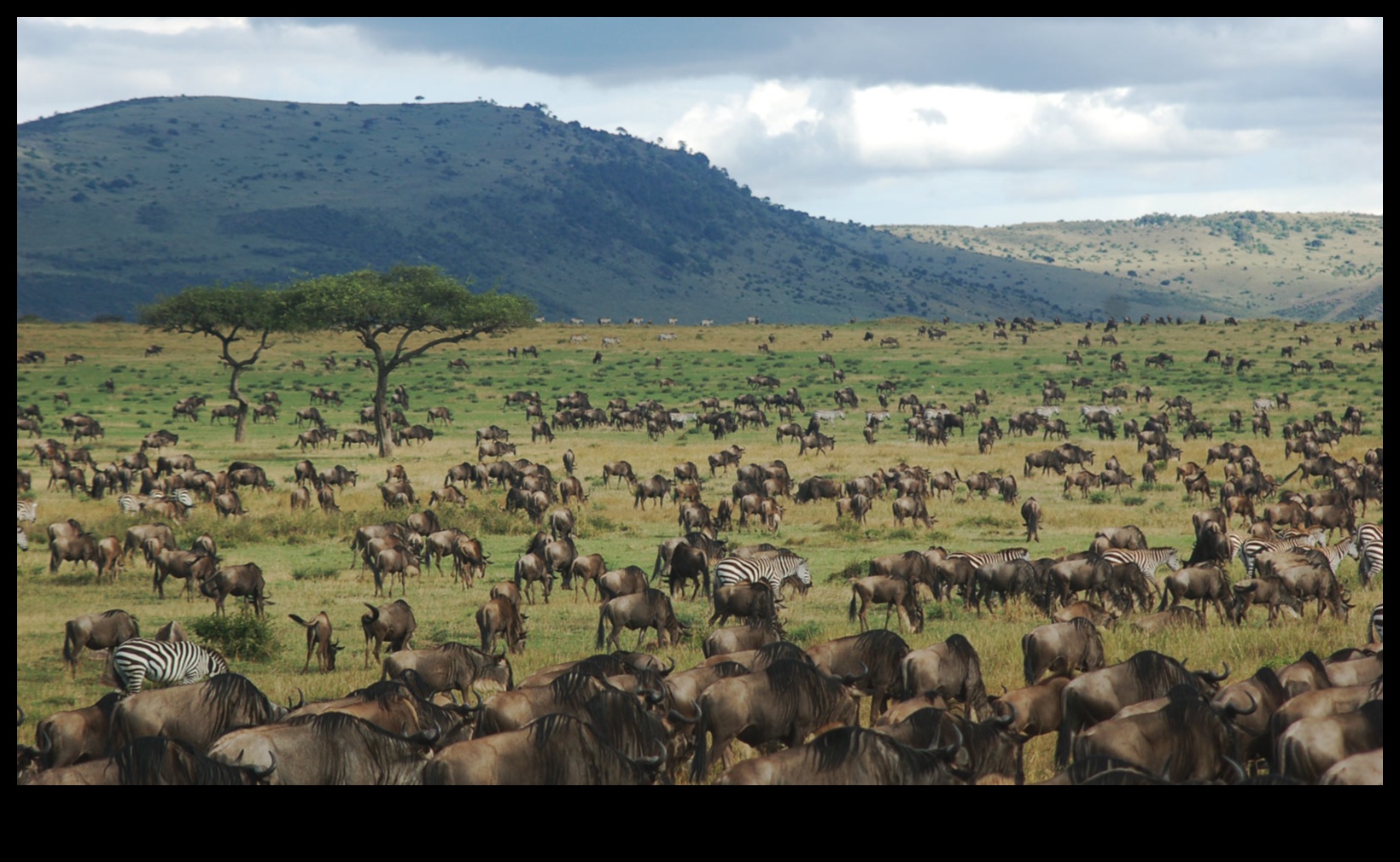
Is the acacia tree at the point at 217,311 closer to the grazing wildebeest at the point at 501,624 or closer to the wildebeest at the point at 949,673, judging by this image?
the grazing wildebeest at the point at 501,624

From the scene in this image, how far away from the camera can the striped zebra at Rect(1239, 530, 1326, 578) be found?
2044cm

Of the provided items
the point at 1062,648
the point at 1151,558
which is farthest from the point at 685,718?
the point at 1151,558

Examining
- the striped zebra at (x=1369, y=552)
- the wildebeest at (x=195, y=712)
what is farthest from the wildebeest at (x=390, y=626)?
the striped zebra at (x=1369, y=552)

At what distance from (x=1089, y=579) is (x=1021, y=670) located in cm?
454

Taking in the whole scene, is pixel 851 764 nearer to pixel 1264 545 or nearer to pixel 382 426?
pixel 1264 545

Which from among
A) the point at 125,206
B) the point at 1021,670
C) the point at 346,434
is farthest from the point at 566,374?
the point at 125,206

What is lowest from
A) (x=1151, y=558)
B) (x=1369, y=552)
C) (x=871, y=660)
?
(x=871, y=660)

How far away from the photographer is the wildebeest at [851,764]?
8367mm

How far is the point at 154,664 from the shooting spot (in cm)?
1366

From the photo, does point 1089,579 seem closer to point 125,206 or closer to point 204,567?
point 204,567

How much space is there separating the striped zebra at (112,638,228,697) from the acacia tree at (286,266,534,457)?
30968 mm

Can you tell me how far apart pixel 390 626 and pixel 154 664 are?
3299 millimetres
